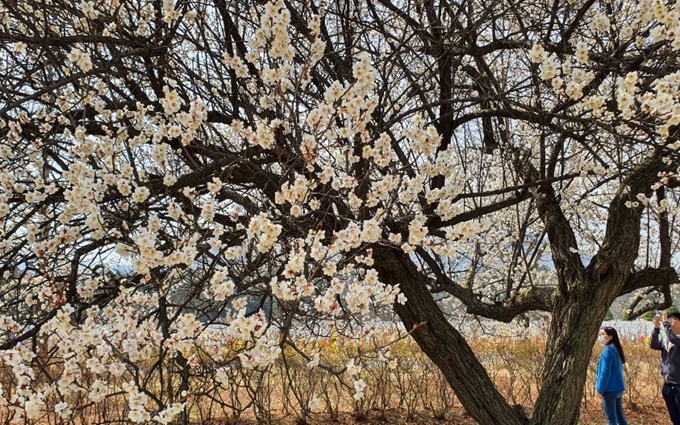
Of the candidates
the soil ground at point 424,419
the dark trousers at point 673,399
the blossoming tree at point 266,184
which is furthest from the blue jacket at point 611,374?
the blossoming tree at point 266,184

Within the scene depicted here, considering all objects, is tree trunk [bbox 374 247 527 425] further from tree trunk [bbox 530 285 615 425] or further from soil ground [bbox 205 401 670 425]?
soil ground [bbox 205 401 670 425]

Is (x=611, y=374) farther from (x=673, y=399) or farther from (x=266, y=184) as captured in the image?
(x=266, y=184)

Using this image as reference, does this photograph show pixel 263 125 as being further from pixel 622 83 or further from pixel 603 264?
pixel 603 264

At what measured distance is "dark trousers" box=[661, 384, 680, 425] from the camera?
15.7ft

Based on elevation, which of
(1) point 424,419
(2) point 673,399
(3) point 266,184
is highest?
(3) point 266,184

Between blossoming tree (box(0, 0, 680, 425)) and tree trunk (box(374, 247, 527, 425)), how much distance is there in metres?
0.01

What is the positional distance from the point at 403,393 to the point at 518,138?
2.91 m

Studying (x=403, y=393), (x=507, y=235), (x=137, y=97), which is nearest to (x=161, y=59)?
(x=137, y=97)

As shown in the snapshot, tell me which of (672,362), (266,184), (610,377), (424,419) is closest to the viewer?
(266,184)

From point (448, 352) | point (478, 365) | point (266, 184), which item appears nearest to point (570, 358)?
point (478, 365)

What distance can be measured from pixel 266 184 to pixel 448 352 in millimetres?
1812

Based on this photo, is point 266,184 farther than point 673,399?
No

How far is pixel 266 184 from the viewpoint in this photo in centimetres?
256

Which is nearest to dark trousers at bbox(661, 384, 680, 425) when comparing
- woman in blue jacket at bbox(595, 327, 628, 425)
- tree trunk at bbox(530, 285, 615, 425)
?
woman in blue jacket at bbox(595, 327, 628, 425)
